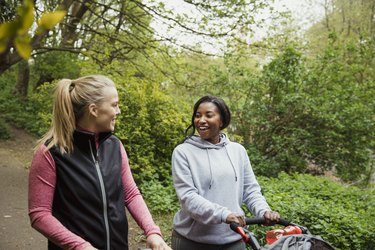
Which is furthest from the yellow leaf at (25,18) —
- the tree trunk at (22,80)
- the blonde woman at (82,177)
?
the tree trunk at (22,80)

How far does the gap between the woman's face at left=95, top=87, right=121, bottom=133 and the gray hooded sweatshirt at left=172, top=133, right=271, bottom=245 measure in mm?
617

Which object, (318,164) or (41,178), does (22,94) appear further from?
(41,178)

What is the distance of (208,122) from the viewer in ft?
8.27

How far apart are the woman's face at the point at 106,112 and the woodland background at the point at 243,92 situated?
3756mm

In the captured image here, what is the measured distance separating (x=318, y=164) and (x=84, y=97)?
30.3 ft

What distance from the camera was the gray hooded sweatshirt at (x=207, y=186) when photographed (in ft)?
7.52

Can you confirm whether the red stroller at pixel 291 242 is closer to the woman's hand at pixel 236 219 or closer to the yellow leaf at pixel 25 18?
the woman's hand at pixel 236 219

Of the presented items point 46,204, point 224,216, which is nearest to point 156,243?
point 224,216

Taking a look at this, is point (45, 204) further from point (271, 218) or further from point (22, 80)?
point (22, 80)

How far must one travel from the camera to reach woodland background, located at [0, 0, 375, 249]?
728 centimetres

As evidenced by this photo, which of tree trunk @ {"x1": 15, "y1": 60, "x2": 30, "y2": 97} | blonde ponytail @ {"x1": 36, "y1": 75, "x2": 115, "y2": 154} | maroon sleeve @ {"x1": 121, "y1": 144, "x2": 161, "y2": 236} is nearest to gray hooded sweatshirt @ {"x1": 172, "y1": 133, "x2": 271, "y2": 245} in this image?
maroon sleeve @ {"x1": 121, "y1": 144, "x2": 161, "y2": 236}

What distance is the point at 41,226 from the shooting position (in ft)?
5.51

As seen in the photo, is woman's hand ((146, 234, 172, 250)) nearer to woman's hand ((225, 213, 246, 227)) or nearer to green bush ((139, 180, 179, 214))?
woman's hand ((225, 213, 246, 227))

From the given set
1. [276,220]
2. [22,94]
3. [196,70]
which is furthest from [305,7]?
[276,220]
